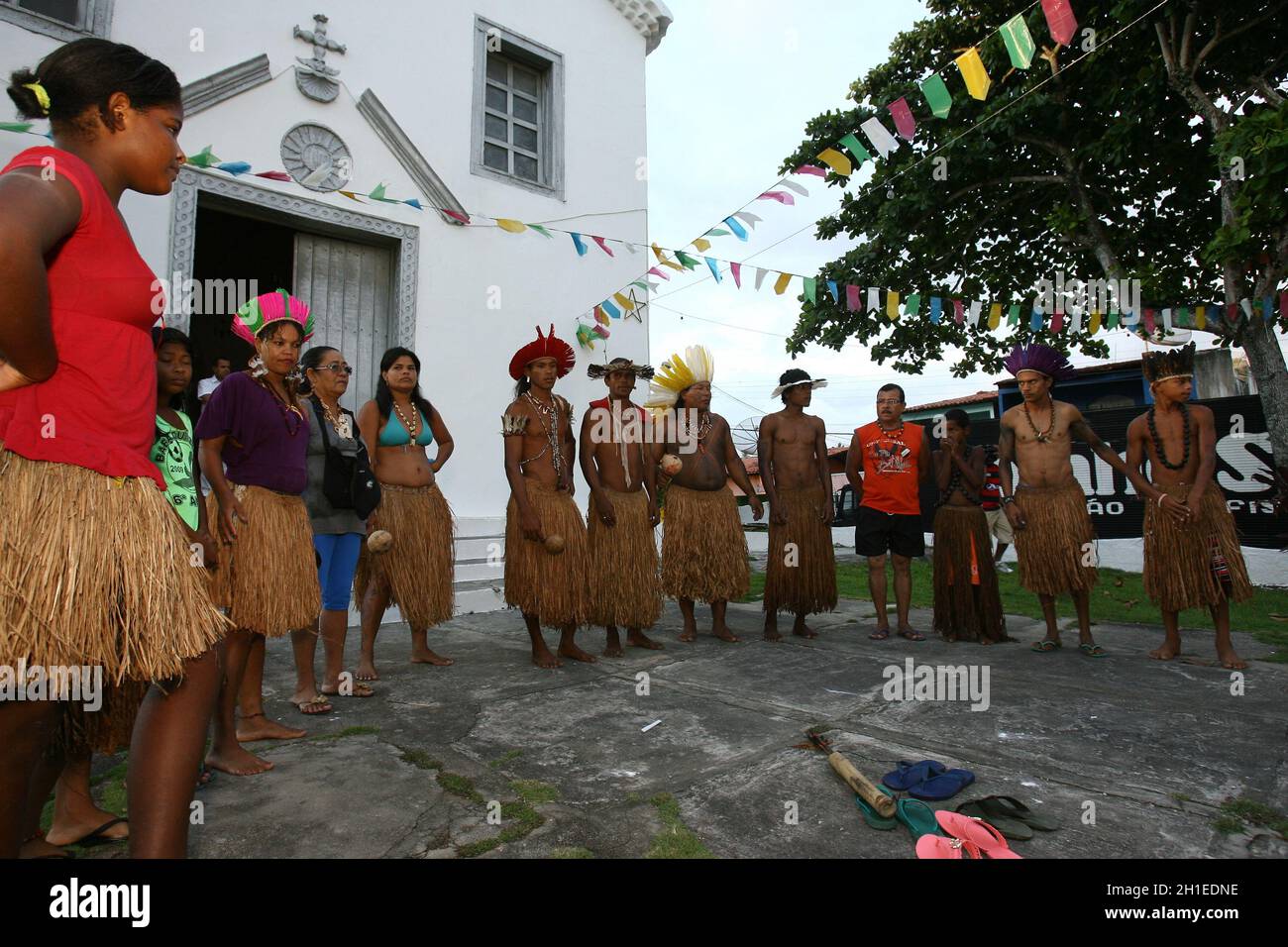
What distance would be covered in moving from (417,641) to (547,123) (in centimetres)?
576

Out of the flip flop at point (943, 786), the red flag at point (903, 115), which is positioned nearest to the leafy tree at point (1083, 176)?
the red flag at point (903, 115)

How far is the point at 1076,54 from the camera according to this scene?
908cm

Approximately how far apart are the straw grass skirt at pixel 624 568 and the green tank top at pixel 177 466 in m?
2.52

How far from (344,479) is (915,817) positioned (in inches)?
113

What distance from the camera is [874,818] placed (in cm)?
201

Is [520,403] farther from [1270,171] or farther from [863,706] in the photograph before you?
[1270,171]

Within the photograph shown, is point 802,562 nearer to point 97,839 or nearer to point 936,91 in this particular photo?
point 936,91

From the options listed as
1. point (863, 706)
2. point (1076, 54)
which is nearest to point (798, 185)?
point (863, 706)

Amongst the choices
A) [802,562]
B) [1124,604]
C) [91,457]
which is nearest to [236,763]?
[91,457]

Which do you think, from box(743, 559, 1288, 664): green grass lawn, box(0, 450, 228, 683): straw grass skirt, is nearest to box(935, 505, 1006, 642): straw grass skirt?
box(743, 559, 1288, 664): green grass lawn

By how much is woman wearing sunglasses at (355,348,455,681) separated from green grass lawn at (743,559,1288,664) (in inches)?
141

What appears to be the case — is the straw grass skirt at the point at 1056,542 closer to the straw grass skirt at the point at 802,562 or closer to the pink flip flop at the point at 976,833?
the straw grass skirt at the point at 802,562

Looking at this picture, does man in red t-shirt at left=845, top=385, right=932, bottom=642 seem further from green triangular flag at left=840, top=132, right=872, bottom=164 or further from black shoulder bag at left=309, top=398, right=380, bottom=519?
black shoulder bag at left=309, top=398, right=380, bottom=519

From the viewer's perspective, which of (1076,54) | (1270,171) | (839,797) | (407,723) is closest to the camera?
(839,797)
